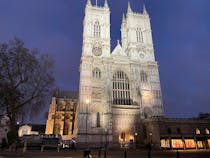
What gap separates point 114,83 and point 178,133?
2044 cm

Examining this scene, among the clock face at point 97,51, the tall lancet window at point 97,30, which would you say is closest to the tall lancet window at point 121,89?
the clock face at point 97,51

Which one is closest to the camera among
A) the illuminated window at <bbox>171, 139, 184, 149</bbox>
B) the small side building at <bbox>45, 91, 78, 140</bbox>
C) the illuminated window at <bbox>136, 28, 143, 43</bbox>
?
the illuminated window at <bbox>171, 139, 184, 149</bbox>

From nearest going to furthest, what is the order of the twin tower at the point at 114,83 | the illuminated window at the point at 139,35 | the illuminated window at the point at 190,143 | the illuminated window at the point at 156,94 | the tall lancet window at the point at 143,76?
the illuminated window at the point at 190,143, the twin tower at the point at 114,83, the illuminated window at the point at 156,94, the tall lancet window at the point at 143,76, the illuminated window at the point at 139,35

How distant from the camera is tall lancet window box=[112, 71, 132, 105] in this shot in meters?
50.0

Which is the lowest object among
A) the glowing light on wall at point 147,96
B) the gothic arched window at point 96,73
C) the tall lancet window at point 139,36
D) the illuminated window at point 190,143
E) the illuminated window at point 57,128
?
the illuminated window at point 190,143

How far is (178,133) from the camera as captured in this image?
127 ft

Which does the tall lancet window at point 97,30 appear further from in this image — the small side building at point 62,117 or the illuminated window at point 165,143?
the illuminated window at point 165,143

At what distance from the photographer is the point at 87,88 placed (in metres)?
47.7

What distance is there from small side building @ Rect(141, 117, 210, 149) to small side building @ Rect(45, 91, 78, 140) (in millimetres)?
27522

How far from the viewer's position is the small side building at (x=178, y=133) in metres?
37.0

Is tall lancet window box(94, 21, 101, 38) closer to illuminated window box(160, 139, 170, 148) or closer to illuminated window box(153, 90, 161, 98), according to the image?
illuminated window box(153, 90, 161, 98)

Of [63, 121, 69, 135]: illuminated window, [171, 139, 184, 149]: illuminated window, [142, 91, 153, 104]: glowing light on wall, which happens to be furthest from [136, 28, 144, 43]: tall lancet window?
[63, 121, 69, 135]: illuminated window

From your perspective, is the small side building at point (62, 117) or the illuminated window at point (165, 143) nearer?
the illuminated window at point (165, 143)

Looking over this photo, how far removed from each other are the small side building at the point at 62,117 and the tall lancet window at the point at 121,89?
1633cm
